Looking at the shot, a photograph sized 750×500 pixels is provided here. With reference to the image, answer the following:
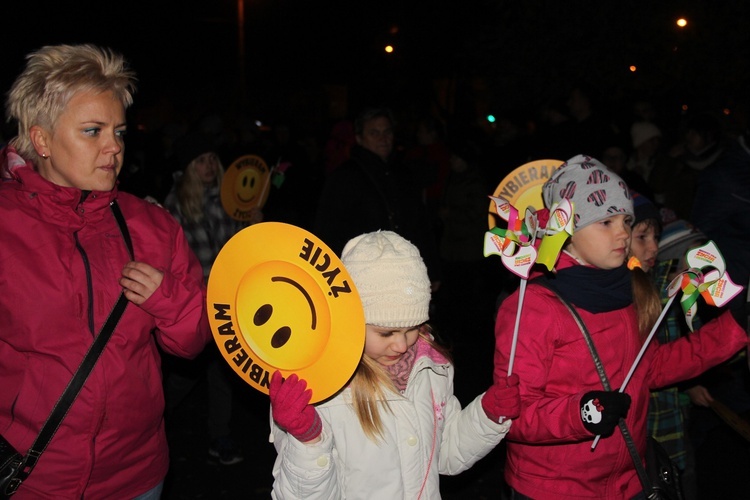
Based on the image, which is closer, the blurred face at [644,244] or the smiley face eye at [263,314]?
the smiley face eye at [263,314]

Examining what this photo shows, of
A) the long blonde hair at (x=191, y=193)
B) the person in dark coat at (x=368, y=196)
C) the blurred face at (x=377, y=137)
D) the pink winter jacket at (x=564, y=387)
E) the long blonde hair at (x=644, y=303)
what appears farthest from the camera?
the blurred face at (x=377, y=137)

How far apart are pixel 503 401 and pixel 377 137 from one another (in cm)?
335

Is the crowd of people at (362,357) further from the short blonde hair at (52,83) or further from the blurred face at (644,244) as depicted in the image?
the blurred face at (644,244)

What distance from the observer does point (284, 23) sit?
99.3 ft

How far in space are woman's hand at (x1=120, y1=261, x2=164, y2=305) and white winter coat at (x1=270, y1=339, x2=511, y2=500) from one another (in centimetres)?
66

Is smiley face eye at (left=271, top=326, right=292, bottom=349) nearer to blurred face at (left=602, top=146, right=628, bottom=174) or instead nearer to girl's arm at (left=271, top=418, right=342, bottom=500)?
girl's arm at (left=271, top=418, right=342, bottom=500)

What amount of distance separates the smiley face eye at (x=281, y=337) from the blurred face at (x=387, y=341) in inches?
14.0

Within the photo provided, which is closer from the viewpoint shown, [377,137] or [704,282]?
[704,282]

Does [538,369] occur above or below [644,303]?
below

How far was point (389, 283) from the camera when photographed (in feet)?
8.04

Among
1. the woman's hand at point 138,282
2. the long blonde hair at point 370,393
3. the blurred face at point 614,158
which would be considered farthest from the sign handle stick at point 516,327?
the blurred face at point 614,158

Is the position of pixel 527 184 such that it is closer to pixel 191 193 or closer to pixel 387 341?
pixel 387 341

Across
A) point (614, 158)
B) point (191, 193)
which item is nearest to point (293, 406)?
point (191, 193)

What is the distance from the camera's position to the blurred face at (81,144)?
2.54m
